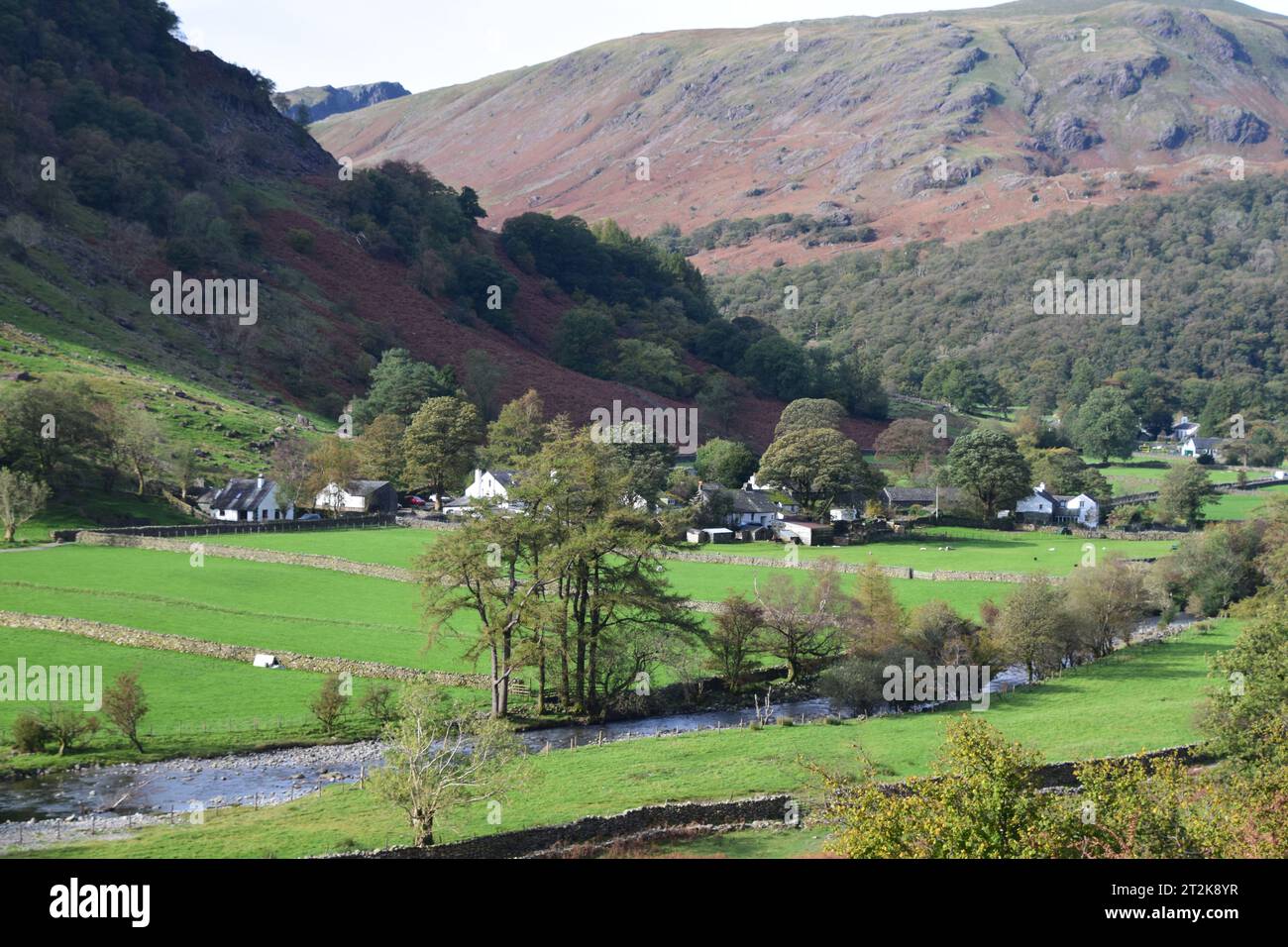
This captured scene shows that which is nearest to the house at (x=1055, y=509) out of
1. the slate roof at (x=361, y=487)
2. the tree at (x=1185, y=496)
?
the tree at (x=1185, y=496)

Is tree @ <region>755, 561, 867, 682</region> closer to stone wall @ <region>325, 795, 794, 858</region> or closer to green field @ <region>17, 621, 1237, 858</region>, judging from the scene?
green field @ <region>17, 621, 1237, 858</region>

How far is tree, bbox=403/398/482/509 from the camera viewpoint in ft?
291

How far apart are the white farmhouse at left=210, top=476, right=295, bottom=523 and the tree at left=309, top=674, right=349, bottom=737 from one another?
131 ft

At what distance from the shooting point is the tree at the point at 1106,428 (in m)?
134

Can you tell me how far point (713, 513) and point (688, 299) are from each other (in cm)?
9345

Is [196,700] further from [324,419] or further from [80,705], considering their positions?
[324,419]

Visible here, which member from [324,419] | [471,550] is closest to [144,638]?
[471,550]

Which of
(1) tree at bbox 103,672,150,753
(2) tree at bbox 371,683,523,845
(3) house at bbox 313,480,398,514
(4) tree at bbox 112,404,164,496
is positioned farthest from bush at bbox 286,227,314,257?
(2) tree at bbox 371,683,523,845

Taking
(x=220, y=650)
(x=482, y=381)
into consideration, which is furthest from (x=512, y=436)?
(x=220, y=650)

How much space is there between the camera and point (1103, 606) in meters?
51.6

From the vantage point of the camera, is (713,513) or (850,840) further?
(713,513)

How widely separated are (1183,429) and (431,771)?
6361 inches

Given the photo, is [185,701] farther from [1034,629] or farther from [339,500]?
[339,500]
